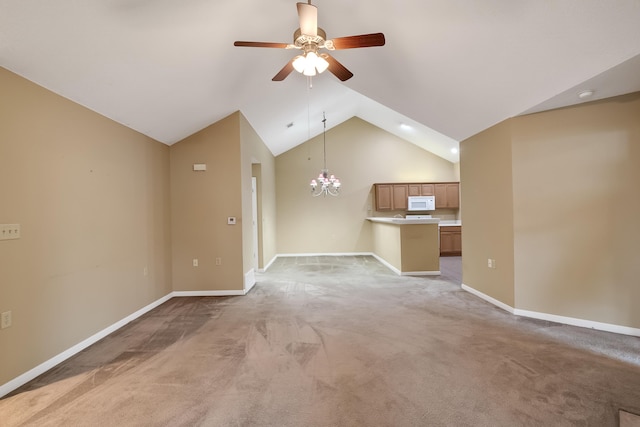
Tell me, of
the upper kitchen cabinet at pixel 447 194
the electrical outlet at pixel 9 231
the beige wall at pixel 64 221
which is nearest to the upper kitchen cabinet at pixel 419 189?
the upper kitchen cabinet at pixel 447 194

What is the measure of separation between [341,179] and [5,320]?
713 cm

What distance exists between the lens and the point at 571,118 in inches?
120

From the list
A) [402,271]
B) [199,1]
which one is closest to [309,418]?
[199,1]

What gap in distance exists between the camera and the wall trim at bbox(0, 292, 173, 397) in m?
1.99

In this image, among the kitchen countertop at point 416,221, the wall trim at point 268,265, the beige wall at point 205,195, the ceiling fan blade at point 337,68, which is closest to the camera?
the ceiling fan blade at point 337,68

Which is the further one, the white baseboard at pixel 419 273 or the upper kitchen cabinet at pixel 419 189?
the upper kitchen cabinet at pixel 419 189

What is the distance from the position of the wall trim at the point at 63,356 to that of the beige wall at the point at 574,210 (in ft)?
15.0

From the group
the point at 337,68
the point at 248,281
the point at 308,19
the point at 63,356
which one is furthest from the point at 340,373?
the point at 248,281

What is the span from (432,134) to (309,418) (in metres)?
6.85

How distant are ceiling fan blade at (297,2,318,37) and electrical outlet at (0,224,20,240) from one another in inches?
→ 100

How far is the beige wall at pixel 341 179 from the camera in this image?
8.23 m

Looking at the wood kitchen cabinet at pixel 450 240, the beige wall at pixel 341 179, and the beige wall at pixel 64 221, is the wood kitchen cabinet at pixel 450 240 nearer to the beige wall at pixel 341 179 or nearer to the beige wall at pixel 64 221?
the beige wall at pixel 341 179

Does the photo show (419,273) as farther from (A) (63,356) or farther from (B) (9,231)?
(B) (9,231)

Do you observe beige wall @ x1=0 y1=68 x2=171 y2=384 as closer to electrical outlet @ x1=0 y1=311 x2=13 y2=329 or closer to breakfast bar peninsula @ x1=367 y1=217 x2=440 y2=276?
electrical outlet @ x1=0 y1=311 x2=13 y2=329
